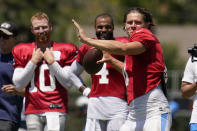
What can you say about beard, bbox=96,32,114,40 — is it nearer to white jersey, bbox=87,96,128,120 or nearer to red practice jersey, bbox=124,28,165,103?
white jersey, bbox=87,96,128,120

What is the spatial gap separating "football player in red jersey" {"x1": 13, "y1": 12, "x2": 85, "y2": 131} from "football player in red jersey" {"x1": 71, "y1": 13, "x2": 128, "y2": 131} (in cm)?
39

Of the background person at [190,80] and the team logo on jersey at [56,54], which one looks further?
the team logo on jersey at [56,54]

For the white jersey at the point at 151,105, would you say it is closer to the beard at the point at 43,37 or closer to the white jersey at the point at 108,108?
the white jersey at the point at 108,108

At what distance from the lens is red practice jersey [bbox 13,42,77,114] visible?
6930 millimetres

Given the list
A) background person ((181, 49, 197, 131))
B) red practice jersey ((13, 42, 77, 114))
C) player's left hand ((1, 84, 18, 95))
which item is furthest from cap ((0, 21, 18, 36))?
background person ((181, 49, 197, 131))

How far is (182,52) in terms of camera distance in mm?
38656

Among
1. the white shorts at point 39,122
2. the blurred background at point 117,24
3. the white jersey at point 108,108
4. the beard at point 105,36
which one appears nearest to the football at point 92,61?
the beard at point 105,36

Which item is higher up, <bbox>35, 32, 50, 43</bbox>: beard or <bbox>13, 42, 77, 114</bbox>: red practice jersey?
<bbox>35, 32, 50, 43</bbox>: beard

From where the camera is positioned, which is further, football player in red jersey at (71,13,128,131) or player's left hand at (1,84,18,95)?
player's left hand at (1,84,18,95)

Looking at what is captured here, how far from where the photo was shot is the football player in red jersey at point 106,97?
22.2ft

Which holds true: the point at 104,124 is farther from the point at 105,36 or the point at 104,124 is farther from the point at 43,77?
the point at 105,36

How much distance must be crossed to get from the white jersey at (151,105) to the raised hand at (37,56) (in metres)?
1.62

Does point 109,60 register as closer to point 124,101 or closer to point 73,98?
point 124,101

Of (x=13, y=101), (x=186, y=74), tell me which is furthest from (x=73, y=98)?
(x=186, y=74)
